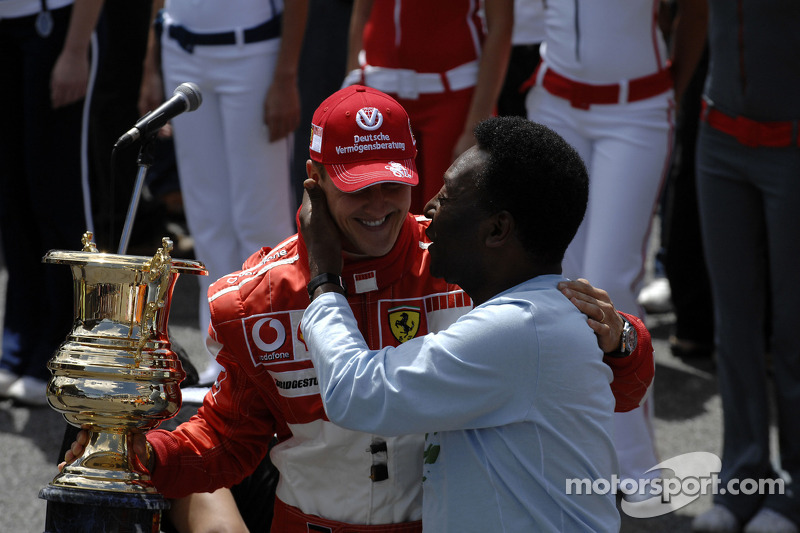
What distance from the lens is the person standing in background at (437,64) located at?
13.4ft

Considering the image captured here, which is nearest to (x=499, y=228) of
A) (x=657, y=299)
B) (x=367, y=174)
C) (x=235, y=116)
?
(x=367, y=174)

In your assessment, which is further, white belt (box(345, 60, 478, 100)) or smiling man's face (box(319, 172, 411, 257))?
white belt (box(345, 60, 478, 100))

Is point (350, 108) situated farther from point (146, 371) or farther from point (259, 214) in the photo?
point (259, 214)

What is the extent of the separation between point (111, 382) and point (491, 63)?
241 cm

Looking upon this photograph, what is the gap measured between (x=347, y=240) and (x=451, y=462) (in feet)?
1.90

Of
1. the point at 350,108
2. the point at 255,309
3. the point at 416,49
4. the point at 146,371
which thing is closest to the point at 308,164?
the point at 350,108

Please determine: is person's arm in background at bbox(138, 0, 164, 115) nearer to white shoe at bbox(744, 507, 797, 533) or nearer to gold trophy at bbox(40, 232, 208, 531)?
gold trophy at bbox(40, 232, 208, 531)

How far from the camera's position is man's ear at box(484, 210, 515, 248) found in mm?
2016

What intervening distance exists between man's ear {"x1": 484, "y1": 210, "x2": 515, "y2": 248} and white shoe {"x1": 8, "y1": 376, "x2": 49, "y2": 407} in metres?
3.23

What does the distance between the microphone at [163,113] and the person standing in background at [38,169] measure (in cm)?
225

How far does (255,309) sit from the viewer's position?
2283 millimetres

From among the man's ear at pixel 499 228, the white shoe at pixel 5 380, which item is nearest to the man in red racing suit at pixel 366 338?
the man's ear at pixel 499 228

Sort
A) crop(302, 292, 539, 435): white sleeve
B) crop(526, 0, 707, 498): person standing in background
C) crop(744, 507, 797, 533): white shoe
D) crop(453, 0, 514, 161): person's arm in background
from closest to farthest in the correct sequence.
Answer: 1. crop(302, 292, 539, 435): white sleeve
2. crop(744, 507, 797, 533): white shoe
3. crop(526, 0, 707, 498): person standing in background
4. crop(453, 0, 514, 161): person's arm in background

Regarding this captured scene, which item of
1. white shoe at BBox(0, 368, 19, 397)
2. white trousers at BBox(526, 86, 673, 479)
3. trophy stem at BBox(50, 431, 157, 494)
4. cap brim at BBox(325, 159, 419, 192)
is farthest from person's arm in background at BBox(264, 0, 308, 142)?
trophy stem at BBox(50, 431, 157, 494)
